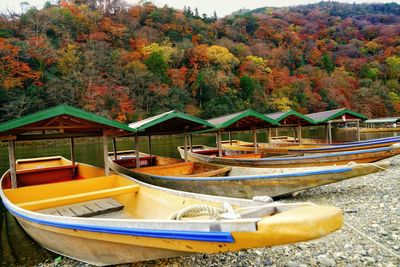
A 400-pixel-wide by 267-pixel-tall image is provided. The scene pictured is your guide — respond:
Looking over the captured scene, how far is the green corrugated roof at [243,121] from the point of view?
10.3m

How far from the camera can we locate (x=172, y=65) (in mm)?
53312

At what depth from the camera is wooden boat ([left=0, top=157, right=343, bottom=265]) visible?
8.02ft

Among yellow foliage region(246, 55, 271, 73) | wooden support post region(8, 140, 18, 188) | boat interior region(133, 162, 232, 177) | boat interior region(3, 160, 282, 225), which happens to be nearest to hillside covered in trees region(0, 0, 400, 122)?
yellow foliage region(246, 55, 271, 73)

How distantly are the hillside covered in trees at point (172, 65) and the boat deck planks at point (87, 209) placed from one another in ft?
108

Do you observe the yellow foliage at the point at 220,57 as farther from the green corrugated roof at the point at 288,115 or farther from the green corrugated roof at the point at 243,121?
the green corrugated roof at the point at 243,121

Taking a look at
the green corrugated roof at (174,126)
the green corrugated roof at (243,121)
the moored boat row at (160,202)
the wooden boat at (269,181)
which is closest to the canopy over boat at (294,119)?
the green corrugated roof at (243,121)

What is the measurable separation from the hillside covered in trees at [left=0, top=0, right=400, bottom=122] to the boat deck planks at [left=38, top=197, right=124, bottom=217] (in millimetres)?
32836

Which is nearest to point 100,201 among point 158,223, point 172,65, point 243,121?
point 158,223

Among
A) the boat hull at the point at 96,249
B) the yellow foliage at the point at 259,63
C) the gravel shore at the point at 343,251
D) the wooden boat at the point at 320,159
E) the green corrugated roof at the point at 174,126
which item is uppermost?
the yellow foliage at the point at 259,63

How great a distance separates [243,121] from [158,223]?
957 cm

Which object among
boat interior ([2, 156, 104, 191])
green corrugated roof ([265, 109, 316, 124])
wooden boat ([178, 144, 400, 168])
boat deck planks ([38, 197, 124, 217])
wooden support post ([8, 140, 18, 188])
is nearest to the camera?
boat deck planks ([38, 197, 124, 217])

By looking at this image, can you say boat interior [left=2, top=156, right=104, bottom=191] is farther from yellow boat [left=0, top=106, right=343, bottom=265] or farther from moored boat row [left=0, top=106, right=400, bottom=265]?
yellow boat [left=0, top=106, right=343, bottom=265]

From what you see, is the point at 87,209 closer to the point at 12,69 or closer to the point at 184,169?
the point at 184,169

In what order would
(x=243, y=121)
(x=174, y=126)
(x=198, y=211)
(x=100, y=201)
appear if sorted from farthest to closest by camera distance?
1. (x=243, y=121)
2. (x=174, y=126)
3. (x=100, y=201)
4. (x=198, y=211)
